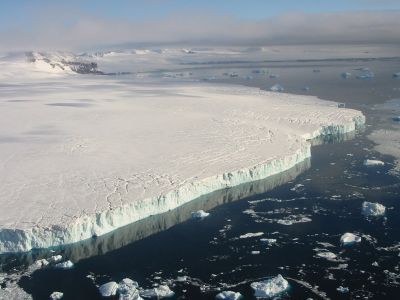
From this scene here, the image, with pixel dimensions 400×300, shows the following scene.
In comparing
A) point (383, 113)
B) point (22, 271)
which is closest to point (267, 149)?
point (22, 271)

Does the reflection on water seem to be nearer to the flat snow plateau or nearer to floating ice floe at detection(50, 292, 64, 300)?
the flat snow plateau

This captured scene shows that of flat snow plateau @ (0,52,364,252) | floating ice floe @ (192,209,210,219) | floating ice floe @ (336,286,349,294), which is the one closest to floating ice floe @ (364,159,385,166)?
flat snow plateau @ (0,52,364,252)

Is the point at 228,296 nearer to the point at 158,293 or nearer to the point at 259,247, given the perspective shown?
the point at 158,293

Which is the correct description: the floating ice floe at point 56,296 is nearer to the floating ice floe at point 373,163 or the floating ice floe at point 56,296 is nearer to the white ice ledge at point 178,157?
the white ice ledge at point 178,157

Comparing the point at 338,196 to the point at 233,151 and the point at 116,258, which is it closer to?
the point at 233,151

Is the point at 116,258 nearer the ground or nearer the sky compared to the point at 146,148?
nearer the ground

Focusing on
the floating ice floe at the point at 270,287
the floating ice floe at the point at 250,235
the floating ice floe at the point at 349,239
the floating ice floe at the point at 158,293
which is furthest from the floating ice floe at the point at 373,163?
the floating ice floe at the point at 158,293

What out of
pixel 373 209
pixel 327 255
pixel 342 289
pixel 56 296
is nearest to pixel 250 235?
pixel 327 255
